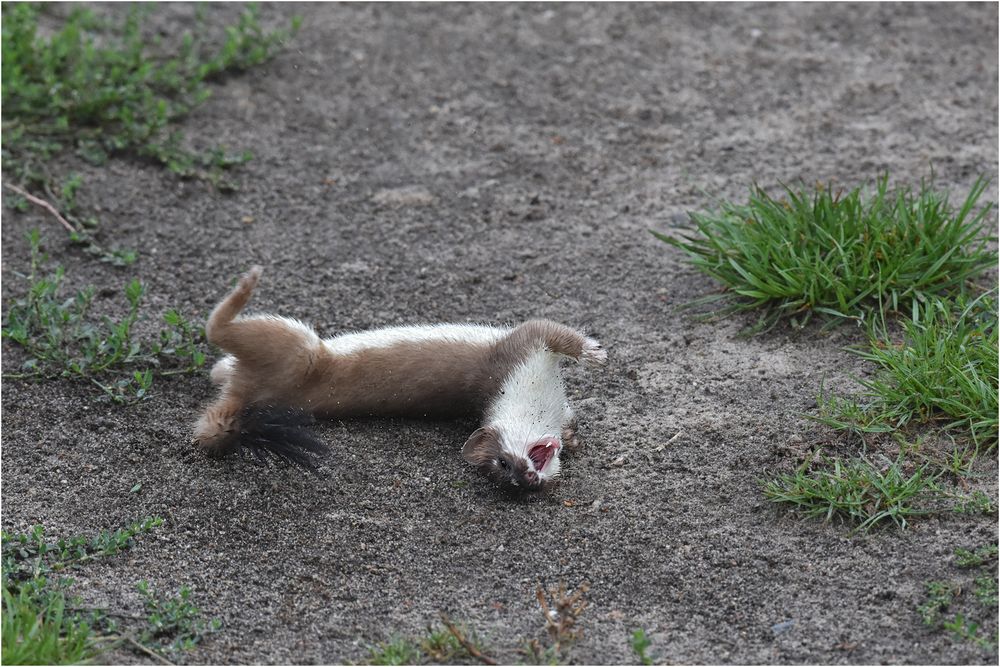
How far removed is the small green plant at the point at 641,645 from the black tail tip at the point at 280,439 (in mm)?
1398

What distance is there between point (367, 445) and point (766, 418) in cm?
154

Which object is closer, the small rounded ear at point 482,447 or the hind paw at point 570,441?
the small rounded ear at point 482,447

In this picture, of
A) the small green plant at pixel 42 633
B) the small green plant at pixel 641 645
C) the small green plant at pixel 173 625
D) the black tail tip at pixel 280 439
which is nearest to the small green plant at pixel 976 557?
the small green plant at pixel 641 645

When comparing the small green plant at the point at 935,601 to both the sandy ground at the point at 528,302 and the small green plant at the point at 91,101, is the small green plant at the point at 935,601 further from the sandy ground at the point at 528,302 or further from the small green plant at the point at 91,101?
the small green plant at the point at 91,101

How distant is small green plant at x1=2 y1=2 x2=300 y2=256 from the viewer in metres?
6.23

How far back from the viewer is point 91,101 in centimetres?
654

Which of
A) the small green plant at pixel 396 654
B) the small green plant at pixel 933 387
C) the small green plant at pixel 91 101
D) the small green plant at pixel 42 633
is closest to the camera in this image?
the small green plant at pixel 42 633

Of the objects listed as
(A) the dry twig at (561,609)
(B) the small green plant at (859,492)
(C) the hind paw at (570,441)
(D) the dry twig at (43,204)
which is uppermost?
(D) the dry twig at (43,204)

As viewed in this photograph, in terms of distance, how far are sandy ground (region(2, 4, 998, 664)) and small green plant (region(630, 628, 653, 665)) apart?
56mm

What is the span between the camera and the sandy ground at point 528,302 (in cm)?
379

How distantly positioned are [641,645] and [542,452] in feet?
3.59

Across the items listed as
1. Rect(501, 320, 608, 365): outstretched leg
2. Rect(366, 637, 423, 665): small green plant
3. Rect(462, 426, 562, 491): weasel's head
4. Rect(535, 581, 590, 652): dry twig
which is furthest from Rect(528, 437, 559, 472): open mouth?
Rect(366, 637, 423, 665): small green plant

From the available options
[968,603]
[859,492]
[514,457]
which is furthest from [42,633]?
[968,603]

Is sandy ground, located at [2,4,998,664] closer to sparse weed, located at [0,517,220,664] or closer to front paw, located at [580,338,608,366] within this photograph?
sparse weed, located at [0,517,220,664]
